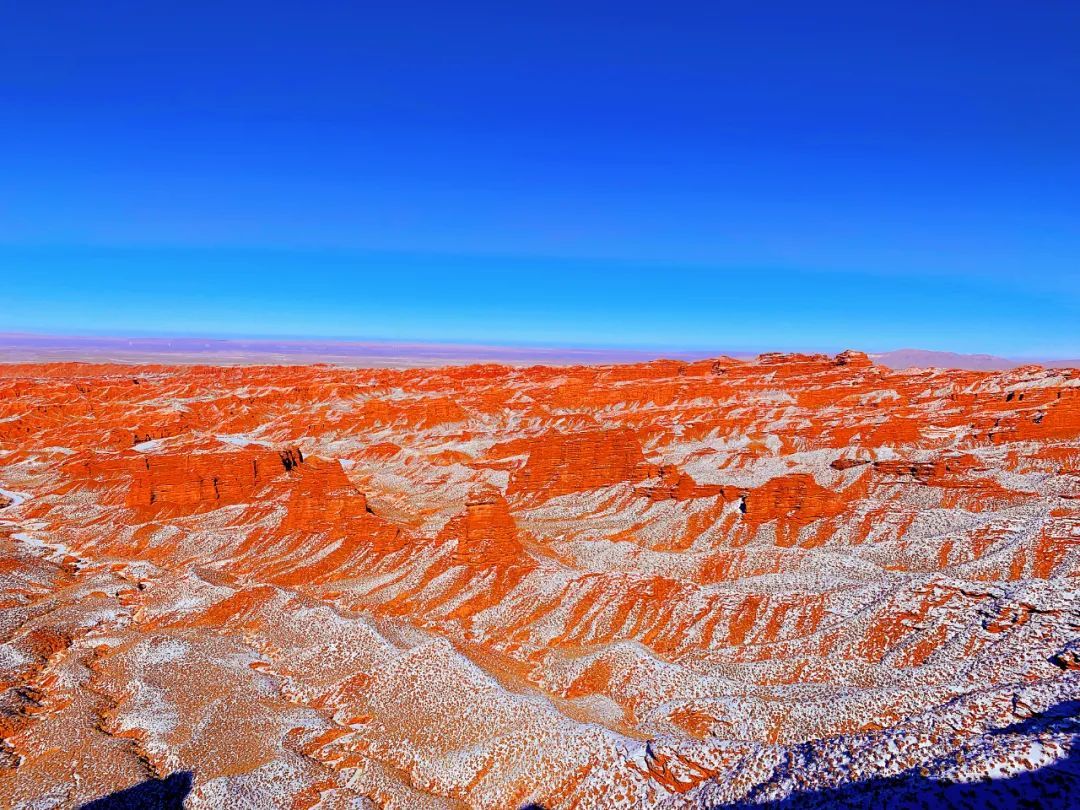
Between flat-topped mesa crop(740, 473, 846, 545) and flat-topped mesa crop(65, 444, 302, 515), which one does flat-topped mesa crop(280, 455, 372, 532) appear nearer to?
flat-topped mesa crop(65, 444, 302, 515)

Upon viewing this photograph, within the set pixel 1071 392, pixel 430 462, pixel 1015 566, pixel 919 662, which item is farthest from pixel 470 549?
pixel 1071 392

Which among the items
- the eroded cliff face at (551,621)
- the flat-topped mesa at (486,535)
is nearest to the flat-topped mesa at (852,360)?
the eroded cliff face at (551,621)

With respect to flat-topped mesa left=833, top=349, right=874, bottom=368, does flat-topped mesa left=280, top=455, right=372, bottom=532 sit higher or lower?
lower

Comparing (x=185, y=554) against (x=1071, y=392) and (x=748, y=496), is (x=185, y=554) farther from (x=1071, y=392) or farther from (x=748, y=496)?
(x=1071, y=392)

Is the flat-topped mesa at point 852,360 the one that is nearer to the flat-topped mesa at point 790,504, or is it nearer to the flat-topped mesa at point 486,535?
the flat-topped mesa at point 790,504

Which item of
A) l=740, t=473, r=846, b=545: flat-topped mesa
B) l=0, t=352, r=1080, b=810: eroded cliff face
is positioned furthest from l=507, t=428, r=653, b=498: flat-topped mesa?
l=740, t=473, r=846, b=545: flat-topped mesa
